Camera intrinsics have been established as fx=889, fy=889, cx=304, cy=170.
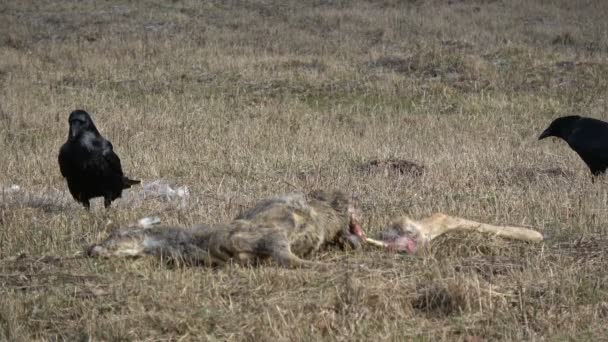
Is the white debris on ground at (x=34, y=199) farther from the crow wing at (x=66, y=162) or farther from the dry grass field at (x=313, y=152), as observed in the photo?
the crow wing at (x=66, y=162)

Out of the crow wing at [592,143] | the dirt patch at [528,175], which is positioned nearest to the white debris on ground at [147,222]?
the dirt patch at [528,175]

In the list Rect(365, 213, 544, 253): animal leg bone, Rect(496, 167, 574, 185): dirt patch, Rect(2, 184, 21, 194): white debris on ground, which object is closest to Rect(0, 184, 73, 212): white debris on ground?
Rect(2, 184, 21, 194): white debris on ground

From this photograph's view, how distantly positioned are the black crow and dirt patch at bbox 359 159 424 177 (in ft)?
5.54

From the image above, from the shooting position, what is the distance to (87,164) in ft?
24.7

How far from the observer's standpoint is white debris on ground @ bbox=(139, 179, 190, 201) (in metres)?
8.04

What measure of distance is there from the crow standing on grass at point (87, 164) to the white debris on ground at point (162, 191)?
460 millimetres

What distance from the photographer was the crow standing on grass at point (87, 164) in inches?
296

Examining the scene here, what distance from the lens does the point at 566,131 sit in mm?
9961

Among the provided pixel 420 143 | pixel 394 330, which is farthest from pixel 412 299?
pixel 420 143

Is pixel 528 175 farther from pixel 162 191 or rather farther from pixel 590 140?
pixel 162 191

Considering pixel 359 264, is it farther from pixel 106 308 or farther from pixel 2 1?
pixel 2 1

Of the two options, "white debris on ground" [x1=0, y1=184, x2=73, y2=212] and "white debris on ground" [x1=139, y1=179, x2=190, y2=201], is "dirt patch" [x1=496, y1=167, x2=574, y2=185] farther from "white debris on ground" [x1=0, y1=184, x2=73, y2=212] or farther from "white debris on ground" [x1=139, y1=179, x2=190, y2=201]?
"white debris on ground" [x1=0, y1=184, x2=73, y2=212]

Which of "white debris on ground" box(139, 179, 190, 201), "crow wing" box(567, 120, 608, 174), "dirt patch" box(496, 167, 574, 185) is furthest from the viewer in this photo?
"crow wing" box(567, 120, 608, 174)

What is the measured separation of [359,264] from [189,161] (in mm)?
5205
